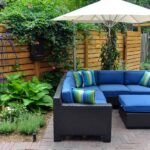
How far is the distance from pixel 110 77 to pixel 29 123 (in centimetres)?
270

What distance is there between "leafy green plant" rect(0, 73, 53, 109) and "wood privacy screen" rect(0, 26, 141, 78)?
58 centimetres

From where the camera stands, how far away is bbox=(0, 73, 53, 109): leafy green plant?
562cm

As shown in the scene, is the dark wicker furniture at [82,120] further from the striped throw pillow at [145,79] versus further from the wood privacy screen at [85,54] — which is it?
the striped throw pillow at [145,79]

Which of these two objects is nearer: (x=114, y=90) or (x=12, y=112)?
(x=12, y=112)

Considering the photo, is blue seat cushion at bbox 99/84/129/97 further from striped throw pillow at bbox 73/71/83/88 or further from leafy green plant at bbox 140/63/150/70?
leafy green plant at bbox 140/63/150/70

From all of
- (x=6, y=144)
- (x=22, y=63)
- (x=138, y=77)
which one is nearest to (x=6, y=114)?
(x=6, y=144)

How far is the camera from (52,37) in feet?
22.0

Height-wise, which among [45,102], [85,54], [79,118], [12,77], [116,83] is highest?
[85,54]

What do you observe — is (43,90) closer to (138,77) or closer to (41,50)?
(41,50)

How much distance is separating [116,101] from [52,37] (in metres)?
2.07

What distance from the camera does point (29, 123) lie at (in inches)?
191

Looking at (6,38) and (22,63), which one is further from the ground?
(6,38)

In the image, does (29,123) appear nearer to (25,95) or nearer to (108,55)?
(25,95)

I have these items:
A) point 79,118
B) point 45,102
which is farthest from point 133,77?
point 79,118
